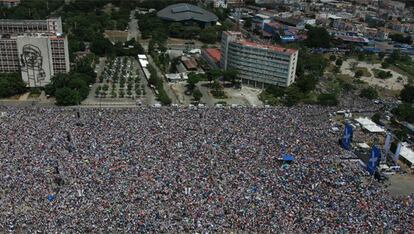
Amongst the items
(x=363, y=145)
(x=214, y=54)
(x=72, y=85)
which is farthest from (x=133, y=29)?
(x=363, y=145)

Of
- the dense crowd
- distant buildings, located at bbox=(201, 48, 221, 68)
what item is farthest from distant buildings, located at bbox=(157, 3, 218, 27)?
the dense crowd

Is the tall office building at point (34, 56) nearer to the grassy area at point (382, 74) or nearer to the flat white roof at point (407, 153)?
the flat white roof at point (407, 153)

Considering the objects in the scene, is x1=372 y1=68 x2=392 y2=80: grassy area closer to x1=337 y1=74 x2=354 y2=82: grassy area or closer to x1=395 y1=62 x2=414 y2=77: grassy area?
x1=337 y1=74 x2=354 y2=82: grassy area

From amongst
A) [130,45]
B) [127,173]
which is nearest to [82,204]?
[127,173]

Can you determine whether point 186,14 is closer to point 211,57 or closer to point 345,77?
point 211,57

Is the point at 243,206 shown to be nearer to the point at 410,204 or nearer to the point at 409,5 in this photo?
the point at 410,204

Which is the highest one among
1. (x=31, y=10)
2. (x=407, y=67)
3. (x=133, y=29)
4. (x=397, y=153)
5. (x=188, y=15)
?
(x=188, y=15)

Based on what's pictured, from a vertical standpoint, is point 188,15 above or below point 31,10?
above
